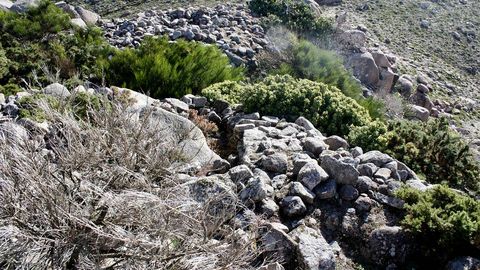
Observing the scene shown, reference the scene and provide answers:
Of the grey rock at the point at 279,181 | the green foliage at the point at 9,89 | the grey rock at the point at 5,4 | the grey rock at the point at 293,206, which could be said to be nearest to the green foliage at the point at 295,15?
the grey rock at the point at 5,4

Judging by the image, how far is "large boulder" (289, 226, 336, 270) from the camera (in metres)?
3.62

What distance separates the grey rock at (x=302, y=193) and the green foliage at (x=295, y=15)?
757 centimetres

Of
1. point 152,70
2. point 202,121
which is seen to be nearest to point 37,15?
point 152,70

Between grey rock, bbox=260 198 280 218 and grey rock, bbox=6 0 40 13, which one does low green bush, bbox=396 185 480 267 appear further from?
grey rock, bbox=6 0 40 13

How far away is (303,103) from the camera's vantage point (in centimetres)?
658

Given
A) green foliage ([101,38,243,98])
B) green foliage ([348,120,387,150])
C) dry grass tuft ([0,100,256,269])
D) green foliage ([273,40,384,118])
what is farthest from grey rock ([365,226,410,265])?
green foliage ([273,40,384,118])

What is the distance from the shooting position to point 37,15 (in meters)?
8.45

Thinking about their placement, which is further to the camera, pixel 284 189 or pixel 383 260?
pixel 284 189

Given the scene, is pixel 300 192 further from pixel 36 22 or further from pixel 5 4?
pixel 5 4

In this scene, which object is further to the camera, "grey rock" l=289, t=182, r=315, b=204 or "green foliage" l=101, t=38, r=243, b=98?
"green foliage" l=101, t=38, r=243, b=98

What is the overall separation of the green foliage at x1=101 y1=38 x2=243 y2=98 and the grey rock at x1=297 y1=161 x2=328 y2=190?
3.20 meters

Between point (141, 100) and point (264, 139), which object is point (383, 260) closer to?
point (264, 139)

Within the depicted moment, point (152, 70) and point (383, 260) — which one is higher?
point (383, 260)

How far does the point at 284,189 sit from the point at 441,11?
1363 cm
